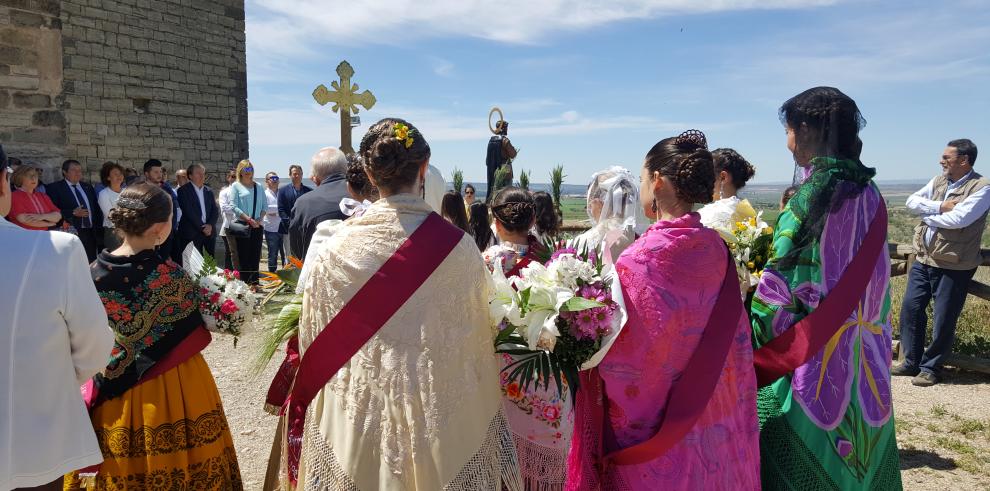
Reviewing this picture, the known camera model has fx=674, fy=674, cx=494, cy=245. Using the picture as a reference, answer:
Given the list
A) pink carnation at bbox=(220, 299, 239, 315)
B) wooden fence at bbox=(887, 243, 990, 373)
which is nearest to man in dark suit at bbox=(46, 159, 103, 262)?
pink carnation at bbox=(220, 299, 239, 315)

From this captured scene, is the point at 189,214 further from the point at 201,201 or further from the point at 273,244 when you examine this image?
the point at 273,244

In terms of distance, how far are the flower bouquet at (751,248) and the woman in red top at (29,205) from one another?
7.90 m

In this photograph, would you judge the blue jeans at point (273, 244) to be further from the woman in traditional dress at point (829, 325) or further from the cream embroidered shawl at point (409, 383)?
the woman in traditional dress at point (829, 325)

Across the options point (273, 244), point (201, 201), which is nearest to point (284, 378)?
point (201, 201)

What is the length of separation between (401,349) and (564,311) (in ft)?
1.81

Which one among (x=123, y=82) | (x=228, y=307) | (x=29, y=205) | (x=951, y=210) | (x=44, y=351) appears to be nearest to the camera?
(x=44, y=351)

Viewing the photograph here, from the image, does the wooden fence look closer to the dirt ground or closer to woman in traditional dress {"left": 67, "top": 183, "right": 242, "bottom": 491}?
the dirt ground

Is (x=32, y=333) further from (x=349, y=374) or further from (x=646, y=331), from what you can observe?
(x=646, y=331)

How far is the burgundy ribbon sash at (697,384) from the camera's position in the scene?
2133 millimetres

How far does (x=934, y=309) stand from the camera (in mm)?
6043

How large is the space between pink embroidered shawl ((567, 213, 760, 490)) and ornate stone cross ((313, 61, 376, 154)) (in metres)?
7.63

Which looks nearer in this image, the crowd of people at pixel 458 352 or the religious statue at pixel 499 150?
the crowd of people at pixel 458 352

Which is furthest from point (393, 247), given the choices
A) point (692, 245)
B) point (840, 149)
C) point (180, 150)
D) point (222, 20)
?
point (222, 20)

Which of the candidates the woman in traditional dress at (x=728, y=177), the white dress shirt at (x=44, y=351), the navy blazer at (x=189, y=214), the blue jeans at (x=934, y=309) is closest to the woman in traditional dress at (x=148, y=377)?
the white dress shirt at (x=44, y=351)
